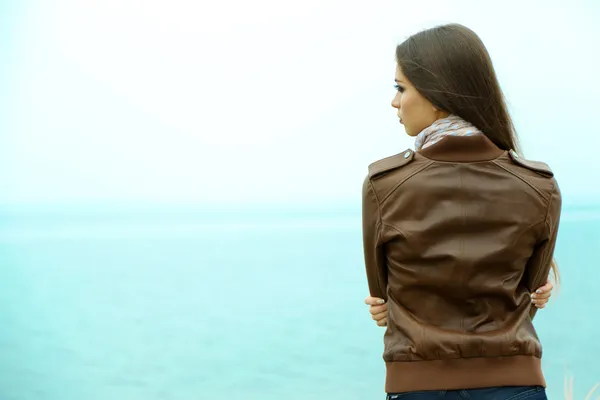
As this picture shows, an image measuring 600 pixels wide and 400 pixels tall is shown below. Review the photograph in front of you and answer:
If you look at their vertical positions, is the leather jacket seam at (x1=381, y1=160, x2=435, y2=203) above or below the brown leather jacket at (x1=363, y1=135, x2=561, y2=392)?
above

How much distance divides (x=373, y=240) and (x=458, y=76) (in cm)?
27

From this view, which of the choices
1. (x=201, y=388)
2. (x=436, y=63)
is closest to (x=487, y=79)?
(x=436, y=63)

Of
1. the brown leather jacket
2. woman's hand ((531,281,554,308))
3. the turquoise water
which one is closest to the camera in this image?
the brown leather jacket

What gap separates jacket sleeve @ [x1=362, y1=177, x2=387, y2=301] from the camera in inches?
46.1

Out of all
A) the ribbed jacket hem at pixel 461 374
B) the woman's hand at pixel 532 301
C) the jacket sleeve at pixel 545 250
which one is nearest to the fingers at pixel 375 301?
the woman's hand at pixel 532 301

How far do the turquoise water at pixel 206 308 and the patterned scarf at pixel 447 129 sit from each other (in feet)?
6.76

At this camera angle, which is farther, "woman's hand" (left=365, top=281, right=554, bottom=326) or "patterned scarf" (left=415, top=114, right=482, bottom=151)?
"woman's hand" (left=365, top=281, right=554, bottom=326)

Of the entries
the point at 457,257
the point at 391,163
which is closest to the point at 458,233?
the point at 457,257

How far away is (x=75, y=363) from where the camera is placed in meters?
3.25

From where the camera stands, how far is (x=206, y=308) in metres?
3.18

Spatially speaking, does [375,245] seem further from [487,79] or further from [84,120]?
[84,120]

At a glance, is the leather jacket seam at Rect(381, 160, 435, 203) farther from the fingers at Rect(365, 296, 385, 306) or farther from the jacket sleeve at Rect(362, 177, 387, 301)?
the fingers at Rect(365, 296, 385, 306)

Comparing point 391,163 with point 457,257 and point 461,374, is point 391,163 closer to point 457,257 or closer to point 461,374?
point 457,257

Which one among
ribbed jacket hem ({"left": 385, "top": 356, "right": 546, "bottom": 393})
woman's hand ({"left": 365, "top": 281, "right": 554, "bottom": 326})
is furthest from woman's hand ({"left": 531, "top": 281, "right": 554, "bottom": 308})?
ribbed jacket hem ({"left": 385, "top": 356, "right": 546, "bottom": 393})
